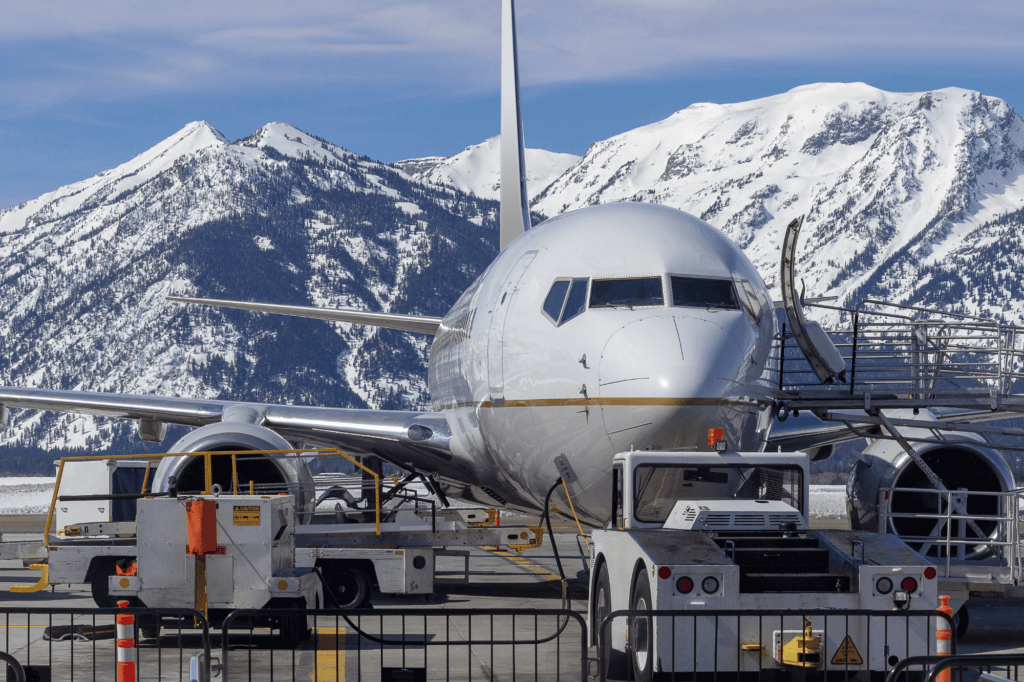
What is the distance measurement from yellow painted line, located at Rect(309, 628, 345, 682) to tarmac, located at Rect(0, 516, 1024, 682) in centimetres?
2

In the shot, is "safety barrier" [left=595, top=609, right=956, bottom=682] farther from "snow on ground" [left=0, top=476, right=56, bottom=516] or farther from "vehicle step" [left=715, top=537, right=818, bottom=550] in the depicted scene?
"snow on ground" [left=0, top=476, right=56, bottom=516]

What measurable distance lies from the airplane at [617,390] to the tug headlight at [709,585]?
6.06 ft

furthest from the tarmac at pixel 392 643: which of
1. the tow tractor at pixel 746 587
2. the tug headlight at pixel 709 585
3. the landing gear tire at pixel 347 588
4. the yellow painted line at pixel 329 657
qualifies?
the tug headlight at pixel 709 585

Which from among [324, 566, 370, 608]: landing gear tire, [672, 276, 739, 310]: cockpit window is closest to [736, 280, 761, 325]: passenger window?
[672, 276, 739, 310]: cockpit window

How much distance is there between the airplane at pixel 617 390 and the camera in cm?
1028

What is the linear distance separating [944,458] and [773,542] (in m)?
6.57

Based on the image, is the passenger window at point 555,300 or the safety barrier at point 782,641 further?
the passenger window at point 555,300

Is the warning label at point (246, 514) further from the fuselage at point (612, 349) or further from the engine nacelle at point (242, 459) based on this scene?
the engine nacelle at point (242, 459)

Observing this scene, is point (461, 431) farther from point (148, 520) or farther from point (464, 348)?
point (148, 520)

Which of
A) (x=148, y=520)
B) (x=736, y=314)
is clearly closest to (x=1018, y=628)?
(x=736, y=314)

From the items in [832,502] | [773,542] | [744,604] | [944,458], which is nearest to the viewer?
[744,604]

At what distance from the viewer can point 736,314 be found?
10.9 meters

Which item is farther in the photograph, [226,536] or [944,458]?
[944,458]

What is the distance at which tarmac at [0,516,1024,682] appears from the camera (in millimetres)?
10086
